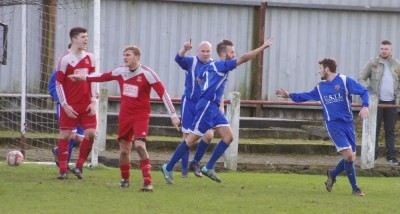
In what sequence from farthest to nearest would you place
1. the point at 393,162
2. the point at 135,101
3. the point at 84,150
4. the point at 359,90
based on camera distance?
1. the point at 393,162
2. the point at 84,150
3. the point at 359,90
4. the point at 135,101

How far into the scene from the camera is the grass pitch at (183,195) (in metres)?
12.5

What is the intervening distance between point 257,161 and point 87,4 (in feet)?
21.5

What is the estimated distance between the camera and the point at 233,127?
19.7 m

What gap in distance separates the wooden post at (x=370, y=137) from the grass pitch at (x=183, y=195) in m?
2.05

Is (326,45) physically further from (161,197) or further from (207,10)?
(161,197)

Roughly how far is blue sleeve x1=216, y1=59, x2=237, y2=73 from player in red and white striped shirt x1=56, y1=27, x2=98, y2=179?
199 centimetres

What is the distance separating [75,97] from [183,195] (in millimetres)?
2928

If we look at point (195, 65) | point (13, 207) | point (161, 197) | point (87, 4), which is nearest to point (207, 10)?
point (87, 4)

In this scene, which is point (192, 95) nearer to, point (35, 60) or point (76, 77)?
point (76, 77)

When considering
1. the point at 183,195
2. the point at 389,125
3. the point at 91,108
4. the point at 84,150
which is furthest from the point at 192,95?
the point at 389,125

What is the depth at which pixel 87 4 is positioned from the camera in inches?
968

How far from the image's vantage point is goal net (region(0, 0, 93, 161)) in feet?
71.8

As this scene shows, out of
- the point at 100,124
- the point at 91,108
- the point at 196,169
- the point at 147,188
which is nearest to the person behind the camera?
the point at 147,188

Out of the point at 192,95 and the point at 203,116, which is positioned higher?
the point at 192,95
